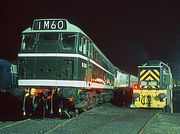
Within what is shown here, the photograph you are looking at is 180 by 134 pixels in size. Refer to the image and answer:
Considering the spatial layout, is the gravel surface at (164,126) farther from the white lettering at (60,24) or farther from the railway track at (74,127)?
the white lettering at (60,24)

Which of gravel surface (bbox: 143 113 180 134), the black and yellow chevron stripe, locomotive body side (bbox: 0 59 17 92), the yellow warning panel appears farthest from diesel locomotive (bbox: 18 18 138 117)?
locomotive body side (bbox: 0 59 17 92)

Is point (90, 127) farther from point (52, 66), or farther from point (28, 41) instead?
point (28, 41)

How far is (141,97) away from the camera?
1869cm

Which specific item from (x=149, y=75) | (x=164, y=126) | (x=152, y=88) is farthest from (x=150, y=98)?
(x=164, y=126)

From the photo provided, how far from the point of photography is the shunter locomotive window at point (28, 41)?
14281 mm

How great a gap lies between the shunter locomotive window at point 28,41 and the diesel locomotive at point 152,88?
22.7 ft

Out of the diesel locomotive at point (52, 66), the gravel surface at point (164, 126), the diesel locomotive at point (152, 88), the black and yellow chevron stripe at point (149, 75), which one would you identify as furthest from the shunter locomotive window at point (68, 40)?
the black and yellow chevron stripe at point (149, 75)

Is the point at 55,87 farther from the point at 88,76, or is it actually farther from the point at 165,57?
the point at 165,57

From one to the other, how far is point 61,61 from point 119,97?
17.5 meters

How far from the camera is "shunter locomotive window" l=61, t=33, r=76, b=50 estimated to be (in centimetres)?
1403

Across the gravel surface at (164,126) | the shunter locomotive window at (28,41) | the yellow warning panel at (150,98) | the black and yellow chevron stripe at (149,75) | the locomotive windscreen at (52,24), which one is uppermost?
the locomotive windscreen at (52,24)

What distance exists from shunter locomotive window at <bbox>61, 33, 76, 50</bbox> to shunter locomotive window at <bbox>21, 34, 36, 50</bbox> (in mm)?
1269

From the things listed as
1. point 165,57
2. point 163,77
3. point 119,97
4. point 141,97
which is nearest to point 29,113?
point 141,97

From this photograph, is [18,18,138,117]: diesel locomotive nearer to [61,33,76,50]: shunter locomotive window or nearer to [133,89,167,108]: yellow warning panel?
[61,33,76,50]: shunter locomotive window
